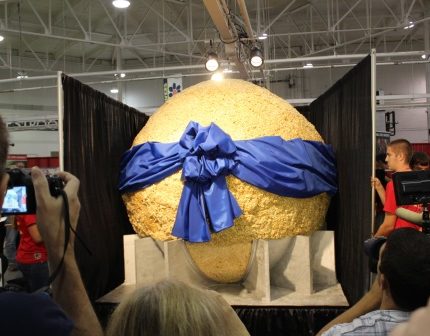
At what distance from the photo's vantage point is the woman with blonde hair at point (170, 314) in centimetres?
90

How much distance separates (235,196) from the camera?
329cm

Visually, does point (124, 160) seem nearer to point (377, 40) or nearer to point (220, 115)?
point (220, 115)

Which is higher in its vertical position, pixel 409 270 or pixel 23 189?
pixel 23 189

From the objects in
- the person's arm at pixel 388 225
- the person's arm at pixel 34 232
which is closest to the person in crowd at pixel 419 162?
the person's arm at pixel 388 225

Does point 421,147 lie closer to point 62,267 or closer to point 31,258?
point 31,258

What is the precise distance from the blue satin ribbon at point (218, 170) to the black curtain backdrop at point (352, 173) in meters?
0.27

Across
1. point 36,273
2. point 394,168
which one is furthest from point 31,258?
point 394,168

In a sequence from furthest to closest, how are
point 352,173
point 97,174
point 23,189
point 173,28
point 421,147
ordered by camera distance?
point 421,147
point 173,28
point 97,174
point 352,173
point 23,189

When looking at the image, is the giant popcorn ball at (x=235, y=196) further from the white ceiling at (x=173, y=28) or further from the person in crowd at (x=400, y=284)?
the white ceiling at (x=173, y=28)

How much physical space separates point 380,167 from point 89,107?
3249 millimetres

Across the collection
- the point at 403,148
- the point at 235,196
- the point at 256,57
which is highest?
the point at 256,57

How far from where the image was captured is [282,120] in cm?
365

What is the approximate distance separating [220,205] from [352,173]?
3.48ft

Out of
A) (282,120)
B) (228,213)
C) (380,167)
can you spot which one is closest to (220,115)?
(282,120)
